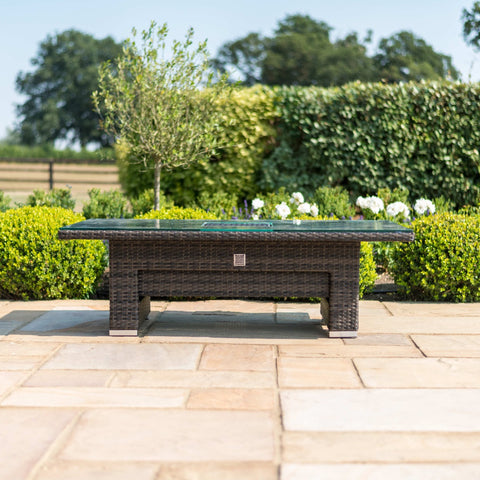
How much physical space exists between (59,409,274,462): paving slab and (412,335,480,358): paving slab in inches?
67.4

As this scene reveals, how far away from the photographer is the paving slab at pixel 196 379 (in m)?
3.72

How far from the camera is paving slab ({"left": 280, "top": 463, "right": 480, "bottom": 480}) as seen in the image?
261cm

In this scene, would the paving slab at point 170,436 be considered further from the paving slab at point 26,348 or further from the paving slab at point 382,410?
the paving slab at point 26,348

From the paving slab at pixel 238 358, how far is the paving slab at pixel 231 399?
405 millimetres

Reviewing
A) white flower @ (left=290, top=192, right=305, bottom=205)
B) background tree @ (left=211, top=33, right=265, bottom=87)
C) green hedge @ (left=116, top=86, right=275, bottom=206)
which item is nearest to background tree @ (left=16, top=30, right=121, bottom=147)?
background tree @ (left=211, top=33, right=265, bottom=87)

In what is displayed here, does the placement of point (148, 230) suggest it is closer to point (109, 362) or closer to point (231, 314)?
point (109, 362)

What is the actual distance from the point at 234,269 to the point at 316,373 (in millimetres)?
1051

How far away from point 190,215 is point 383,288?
2152mm

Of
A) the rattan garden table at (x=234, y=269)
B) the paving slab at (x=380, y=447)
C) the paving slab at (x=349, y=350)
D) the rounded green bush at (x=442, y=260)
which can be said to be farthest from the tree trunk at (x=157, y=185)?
the paving slab at (x=380, y=447)

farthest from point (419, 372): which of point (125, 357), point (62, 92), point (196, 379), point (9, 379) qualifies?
point (62, 92)

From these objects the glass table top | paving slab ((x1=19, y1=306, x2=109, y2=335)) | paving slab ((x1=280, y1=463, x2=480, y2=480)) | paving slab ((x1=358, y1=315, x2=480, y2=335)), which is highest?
the glass table top

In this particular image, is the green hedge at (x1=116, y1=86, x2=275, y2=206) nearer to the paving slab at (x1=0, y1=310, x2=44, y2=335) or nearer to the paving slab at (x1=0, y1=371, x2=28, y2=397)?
the paving slab at (x1=0, y1=310, x2=44, y2=335)

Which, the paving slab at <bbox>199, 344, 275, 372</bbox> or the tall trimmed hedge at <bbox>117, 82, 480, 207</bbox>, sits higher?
the tall trimmed hedge at <bbox>117, 82, 480, 207</bbox>

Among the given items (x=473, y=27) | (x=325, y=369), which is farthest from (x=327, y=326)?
(x=473, y=27)
